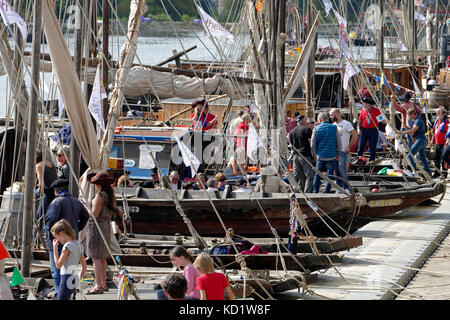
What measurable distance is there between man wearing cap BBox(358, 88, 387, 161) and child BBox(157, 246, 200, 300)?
1142 centimetres

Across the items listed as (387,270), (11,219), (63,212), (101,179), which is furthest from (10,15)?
(387,270)

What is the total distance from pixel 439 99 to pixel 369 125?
45.0 feet

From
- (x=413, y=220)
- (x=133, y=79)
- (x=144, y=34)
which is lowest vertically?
(x=413, y=220)

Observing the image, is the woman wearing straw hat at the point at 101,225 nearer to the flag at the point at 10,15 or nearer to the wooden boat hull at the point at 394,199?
the flag at the point at 10,15

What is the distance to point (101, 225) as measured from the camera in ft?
33.2

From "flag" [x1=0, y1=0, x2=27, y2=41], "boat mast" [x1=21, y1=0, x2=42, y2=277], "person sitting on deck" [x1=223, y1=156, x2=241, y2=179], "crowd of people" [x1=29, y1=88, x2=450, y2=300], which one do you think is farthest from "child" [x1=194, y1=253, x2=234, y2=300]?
"person sitting on deck" [x1=223, y1=156, x2=241, y2=179]

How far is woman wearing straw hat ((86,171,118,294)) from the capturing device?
9.92 meters

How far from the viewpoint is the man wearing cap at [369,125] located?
19644 millimetres

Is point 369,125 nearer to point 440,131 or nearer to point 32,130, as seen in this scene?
point 440,131

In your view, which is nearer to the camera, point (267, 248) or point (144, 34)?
point (267, 248)

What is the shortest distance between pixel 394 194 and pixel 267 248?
497 centimetres

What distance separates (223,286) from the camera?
8.25 m
